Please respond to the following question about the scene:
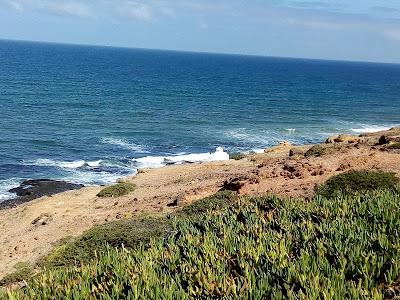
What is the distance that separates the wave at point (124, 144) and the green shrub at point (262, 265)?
38944mm

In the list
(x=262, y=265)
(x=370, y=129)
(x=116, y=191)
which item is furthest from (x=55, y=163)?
(x=370, y=129)

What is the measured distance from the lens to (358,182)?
1889 centimetres

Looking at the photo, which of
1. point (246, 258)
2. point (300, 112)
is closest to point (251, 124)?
point (300, 112)

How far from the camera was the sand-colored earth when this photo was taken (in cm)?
2012

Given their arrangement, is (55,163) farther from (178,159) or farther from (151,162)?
(178,159)

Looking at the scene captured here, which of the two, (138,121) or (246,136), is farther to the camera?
(138,121)

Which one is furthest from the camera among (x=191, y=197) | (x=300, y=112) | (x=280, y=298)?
(x=300, y=112)

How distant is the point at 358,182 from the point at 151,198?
10.3 meters

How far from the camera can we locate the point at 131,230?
57.8ft

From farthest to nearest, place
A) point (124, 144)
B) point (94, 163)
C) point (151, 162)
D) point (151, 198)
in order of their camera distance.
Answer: point (124, 144) < point (151, 162) < point (94, 163) < point (151, 198)

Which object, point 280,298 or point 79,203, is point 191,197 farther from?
point 280,298

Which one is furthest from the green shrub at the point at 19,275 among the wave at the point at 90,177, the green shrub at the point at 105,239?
the wave at the point at 90,177

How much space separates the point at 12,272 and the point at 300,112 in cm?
6867

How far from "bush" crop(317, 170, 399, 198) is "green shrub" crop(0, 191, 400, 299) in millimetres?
7137
